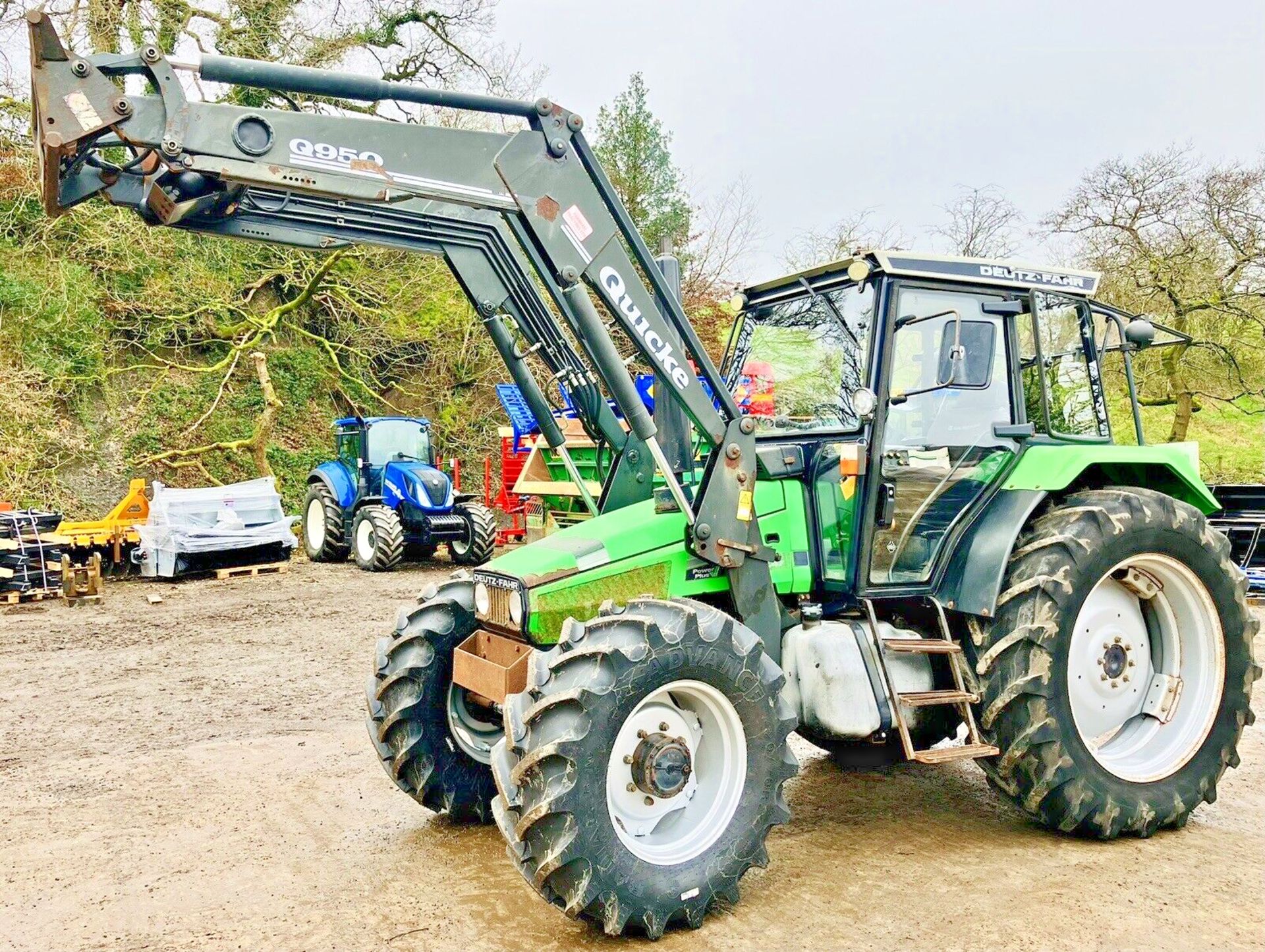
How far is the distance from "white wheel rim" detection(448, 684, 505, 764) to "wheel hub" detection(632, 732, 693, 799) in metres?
1.02

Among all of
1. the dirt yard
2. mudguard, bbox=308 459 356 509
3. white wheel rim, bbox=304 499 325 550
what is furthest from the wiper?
white wheel rim, bbox=304 499 325 550

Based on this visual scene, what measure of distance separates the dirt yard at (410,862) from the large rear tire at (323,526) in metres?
8.52

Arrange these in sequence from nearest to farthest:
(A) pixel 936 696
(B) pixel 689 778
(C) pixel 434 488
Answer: (B) pixel 689 778
(A) pixel 936 696
(C) pixel 434 488

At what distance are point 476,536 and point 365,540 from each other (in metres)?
1.54

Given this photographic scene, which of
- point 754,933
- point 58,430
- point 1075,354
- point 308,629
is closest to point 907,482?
point 1075,354

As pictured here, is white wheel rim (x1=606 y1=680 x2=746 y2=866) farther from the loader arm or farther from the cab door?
the cab door

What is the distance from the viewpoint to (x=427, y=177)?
11.1ft

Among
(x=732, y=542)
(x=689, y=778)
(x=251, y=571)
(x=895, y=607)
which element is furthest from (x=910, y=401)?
(x=251, y=571)

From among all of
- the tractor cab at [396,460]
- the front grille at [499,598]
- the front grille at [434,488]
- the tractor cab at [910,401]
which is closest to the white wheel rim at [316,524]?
the tractor cab at [396,460]

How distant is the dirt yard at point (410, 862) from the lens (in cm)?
330

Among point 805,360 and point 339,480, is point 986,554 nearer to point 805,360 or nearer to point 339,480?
point 805,360

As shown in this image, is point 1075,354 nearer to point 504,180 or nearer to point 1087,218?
point 504,180

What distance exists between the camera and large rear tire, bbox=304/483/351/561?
15008mm

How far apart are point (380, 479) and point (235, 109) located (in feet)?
39.9
